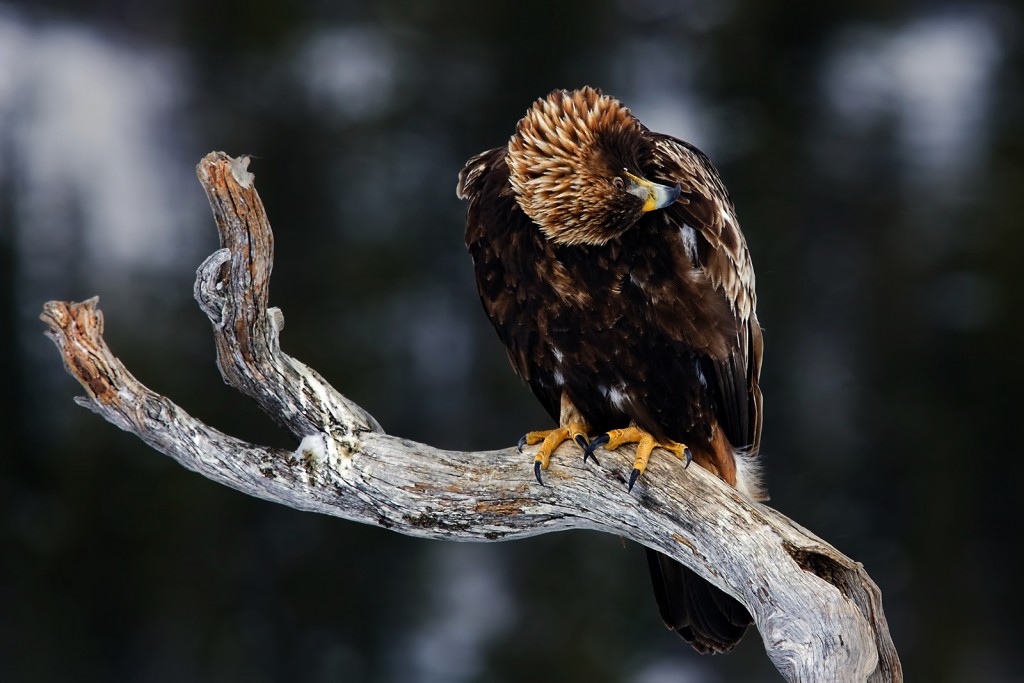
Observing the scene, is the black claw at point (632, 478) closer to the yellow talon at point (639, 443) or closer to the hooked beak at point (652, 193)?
the yellow talon at point (639, 443)

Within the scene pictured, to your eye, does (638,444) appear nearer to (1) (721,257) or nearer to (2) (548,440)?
(2) (548,440)

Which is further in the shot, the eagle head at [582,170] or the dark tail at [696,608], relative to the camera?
the dark tail at [696,608]

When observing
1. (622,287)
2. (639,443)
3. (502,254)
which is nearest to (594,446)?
(639,443)

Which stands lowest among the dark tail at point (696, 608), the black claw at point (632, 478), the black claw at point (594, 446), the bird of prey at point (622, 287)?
the dark tail at point (696, 608)

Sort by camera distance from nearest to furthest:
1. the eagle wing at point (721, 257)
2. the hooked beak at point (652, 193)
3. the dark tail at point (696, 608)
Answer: the hooked beak at point (652, 193) < the eagle wing at point (721, 257) < the dark tail at point (696, 608)

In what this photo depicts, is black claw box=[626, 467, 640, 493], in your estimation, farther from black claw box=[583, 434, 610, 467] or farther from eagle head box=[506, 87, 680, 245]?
eagle head box=[506, 87, 680, 245]

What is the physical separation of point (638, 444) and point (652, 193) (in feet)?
1.83

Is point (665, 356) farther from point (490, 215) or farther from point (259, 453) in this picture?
point (259, 453)

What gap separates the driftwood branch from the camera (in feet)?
5.96

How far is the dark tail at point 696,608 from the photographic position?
2.15m

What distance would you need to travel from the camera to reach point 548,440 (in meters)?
2.06

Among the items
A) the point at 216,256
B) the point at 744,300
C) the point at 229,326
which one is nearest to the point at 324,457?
the point at 229,326

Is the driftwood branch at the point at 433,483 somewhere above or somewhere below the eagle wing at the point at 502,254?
below

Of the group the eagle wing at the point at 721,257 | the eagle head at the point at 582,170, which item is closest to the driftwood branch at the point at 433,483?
the eagle wing at the point at 721,257
